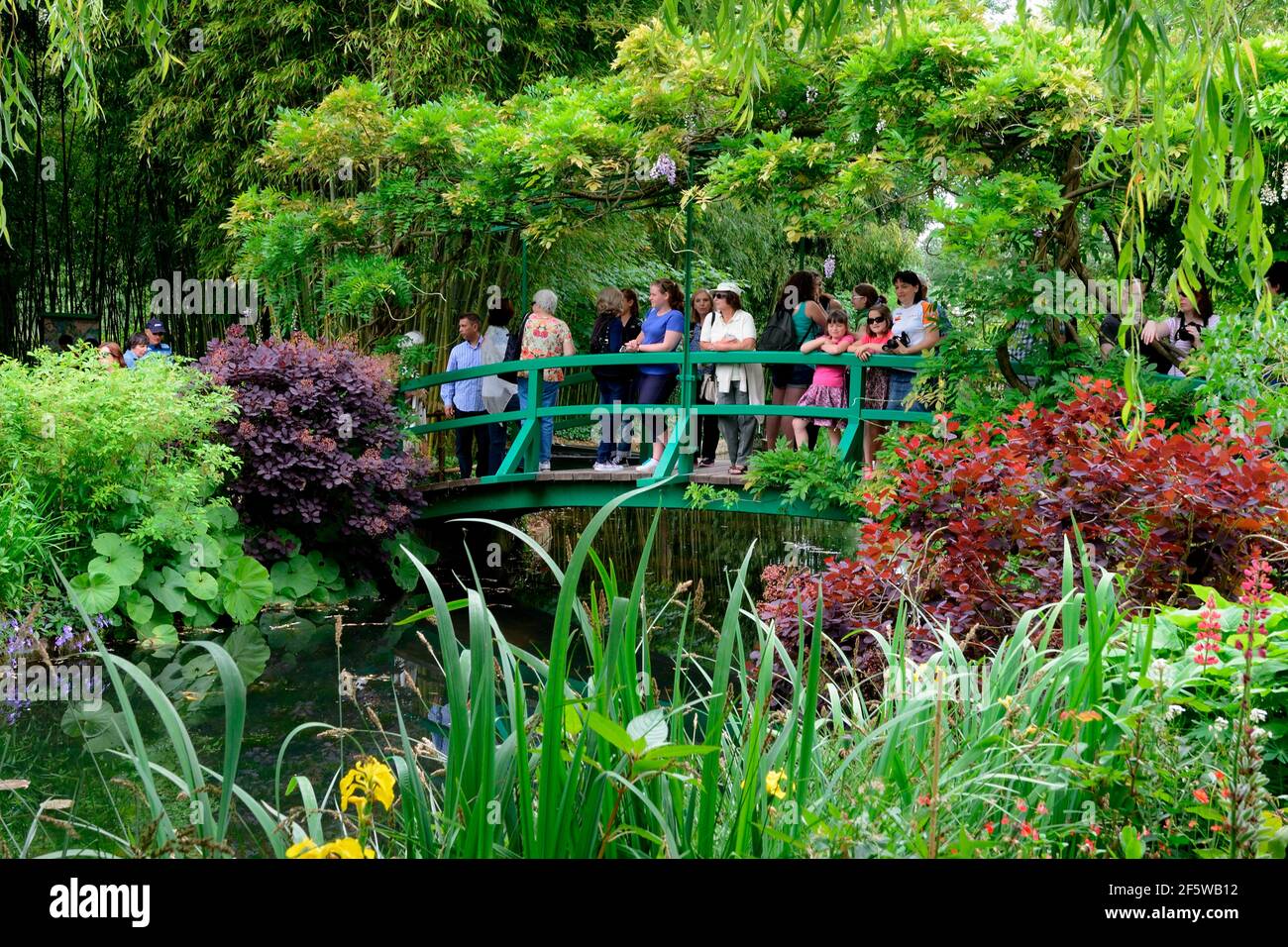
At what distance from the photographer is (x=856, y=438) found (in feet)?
27.0

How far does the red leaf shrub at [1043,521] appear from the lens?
3.84 m

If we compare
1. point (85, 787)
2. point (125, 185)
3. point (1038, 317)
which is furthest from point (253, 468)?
point (125, 185)

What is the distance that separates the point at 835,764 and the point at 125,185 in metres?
13.8

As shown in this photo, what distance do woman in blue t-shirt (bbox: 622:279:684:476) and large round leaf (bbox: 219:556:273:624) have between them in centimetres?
276

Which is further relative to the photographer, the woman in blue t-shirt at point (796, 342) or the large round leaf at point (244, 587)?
the large round leaf at point (244, 587)

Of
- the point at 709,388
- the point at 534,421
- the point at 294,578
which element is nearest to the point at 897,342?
the point at 709,388

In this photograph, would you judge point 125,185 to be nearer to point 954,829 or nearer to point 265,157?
point 265,157

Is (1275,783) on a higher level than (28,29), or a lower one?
lower

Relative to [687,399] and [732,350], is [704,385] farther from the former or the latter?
[732,350]

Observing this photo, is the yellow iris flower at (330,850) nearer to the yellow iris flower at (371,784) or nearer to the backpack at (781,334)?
the yellow iris flower at (371,784)

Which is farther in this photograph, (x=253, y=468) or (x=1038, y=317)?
(x=253, y=468)

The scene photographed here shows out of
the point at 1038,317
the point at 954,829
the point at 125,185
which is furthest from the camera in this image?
the point at 125,185

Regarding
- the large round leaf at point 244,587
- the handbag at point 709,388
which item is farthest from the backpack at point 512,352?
the large round leaf at point 244,587
